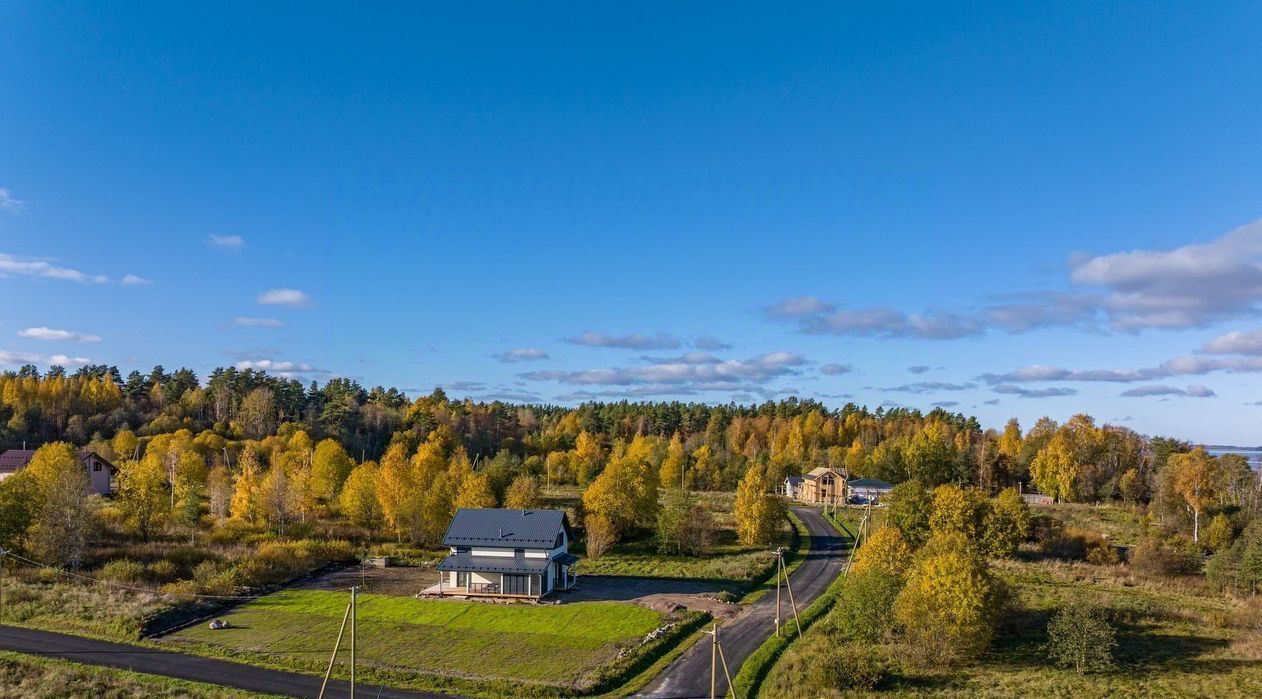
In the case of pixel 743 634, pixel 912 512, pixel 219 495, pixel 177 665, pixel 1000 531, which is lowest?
pixel 177 665

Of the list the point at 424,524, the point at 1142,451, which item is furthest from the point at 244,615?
the point at 1142,451

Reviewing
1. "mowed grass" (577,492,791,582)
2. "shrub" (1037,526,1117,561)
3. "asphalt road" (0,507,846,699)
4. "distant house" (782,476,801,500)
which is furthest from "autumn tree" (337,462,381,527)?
"distant house" (782,476,801,500)

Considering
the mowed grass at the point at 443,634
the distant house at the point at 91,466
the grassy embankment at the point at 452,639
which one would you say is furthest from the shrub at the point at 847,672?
the distant house at the point at 91,466

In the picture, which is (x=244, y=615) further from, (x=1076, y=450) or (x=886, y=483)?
(x=1076, y=450)

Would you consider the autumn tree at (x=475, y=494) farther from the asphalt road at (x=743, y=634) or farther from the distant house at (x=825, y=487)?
the distant house at (x=825, y=487)

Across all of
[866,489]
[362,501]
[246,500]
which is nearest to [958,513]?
[866,489]

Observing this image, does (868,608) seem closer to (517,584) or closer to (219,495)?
(517,584)
